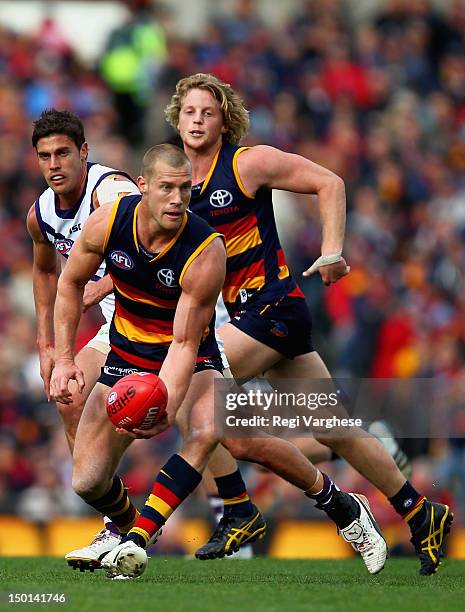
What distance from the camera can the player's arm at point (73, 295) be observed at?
25.4 ft

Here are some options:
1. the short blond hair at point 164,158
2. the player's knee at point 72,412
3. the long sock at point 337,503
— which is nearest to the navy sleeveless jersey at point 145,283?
the short blond hair at point 164,158

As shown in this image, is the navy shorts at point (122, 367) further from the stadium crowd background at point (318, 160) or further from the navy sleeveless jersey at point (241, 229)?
the stadium crowd background at point (318, 160)

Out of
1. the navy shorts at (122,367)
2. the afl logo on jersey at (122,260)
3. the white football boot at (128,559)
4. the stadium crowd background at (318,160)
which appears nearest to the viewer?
the white football boot at (128,559)

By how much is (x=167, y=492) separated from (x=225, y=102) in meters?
2.42

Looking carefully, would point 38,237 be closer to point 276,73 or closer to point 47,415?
point 47,415

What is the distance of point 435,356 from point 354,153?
404 centimetres

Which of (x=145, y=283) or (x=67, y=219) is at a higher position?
(x=67, y=219)

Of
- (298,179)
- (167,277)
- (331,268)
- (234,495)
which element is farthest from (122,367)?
(298,179)

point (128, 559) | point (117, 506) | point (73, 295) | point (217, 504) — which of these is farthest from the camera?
point (217, 504)

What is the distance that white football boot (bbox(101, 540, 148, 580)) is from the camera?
7.26 metres

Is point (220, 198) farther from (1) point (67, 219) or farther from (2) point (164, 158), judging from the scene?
(2) point (164, 158)

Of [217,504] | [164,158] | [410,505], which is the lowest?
[217,504]

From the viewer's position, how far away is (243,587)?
24.9 feet

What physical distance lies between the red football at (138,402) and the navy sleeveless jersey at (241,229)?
57.0 inches
